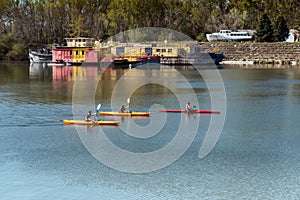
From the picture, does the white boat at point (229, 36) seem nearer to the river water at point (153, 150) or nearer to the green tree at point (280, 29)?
the green tree at point (280, 29)

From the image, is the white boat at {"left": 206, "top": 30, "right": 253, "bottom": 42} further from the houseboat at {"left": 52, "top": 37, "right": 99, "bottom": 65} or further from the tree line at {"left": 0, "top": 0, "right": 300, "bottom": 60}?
the houseboat at {"left": 52, "top": 37, "right": 99, "bottom": 65}

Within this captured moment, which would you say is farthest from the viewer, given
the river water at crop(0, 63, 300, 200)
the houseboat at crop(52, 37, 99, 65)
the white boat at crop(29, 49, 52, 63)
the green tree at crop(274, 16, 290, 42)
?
the green tree at crop(274, 16, 290, 42)

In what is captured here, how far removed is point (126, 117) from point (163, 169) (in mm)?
10531

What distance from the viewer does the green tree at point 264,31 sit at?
88188mm

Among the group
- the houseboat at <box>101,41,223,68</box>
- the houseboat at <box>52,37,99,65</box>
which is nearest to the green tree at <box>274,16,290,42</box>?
the houseboat at <box>101,41,223,68</box>

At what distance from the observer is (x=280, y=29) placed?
89312 millimetres

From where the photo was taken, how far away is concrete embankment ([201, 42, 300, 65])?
84.3m

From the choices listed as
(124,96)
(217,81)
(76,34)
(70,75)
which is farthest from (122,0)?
(124,96)

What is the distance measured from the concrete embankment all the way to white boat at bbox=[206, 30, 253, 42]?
494 centimetres

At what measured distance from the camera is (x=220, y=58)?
278ft

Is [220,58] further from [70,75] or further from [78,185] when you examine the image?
[78,185]

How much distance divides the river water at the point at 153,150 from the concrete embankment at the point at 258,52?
43000mm

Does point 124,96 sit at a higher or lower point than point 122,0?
lower

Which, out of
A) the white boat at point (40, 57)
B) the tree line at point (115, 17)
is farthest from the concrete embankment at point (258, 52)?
the white boat at point (40, 57)
